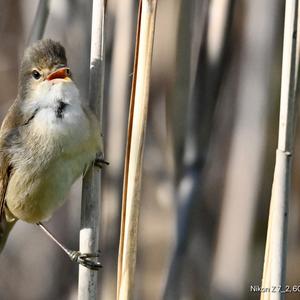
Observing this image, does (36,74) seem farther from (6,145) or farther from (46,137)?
(6,145)

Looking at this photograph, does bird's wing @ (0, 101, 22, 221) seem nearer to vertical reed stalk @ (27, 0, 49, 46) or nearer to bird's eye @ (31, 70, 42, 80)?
bird's eye @ (31, 70, 42, 80)

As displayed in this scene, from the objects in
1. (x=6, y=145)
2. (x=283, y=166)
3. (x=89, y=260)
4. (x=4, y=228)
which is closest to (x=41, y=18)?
(x=6, y=145)

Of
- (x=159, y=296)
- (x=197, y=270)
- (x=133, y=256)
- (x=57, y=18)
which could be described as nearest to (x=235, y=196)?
(x=197, y=270)

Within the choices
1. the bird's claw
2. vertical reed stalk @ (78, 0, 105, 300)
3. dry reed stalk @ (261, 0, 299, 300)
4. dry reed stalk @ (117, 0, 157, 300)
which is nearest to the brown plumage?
vertical reed stalk @ (78, 0, 105, 300)

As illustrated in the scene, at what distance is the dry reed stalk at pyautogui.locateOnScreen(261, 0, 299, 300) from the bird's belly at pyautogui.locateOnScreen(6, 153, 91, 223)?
74cm

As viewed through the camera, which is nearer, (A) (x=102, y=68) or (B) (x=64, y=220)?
(A) (x=102, y=68)

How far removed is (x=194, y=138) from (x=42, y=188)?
2.39 ft

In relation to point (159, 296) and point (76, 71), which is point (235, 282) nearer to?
point (159, 296)

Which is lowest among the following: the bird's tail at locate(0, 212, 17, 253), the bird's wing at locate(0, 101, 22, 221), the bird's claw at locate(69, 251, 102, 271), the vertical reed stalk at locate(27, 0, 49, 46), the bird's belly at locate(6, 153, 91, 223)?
the bird's claw at locate(69, 251, 102, 271)

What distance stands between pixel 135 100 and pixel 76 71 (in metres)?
0.98

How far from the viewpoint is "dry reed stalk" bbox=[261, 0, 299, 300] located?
201 cm

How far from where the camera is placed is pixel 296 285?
305 cm

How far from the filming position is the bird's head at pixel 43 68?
228 cm

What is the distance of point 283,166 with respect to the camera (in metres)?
2.04
